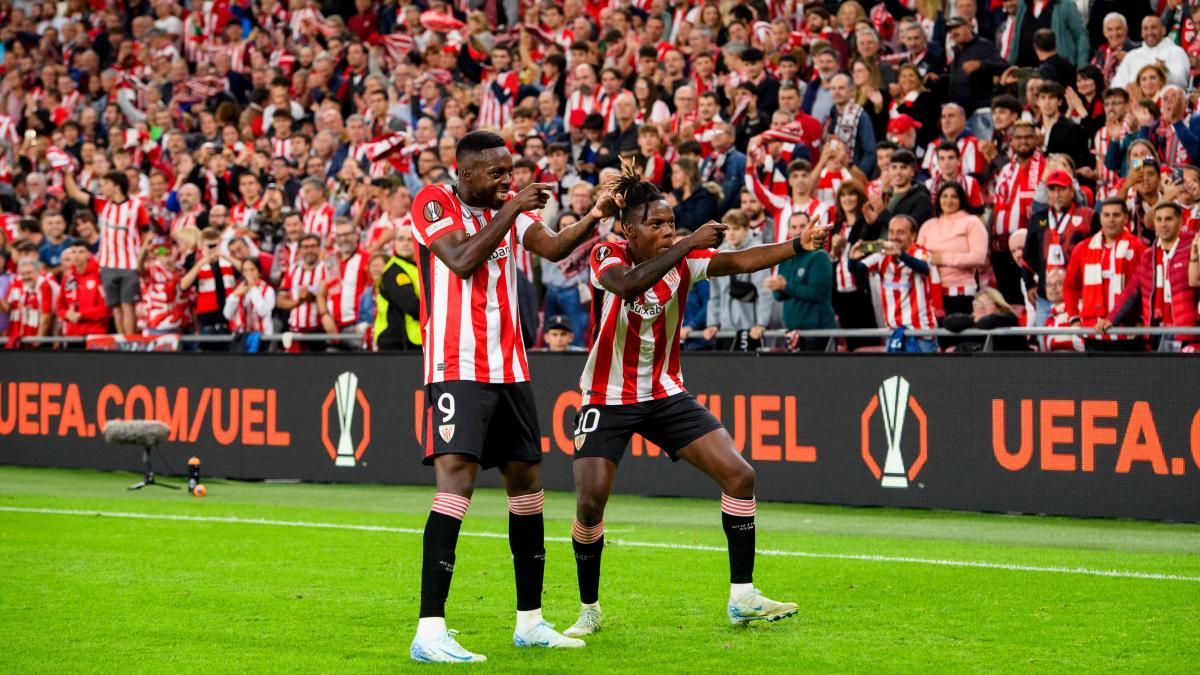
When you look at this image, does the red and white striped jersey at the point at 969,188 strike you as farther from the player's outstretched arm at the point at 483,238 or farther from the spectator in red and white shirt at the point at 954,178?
the player's outstretched arm at the point at 483,238

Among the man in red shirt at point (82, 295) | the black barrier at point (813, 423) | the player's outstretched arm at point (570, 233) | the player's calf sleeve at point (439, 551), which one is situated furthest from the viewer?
the man in red shirt at point (82, 295)

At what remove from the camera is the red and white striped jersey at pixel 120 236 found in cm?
2067

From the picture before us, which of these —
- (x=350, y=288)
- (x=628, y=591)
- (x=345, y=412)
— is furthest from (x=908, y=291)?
(x=350, y=288)

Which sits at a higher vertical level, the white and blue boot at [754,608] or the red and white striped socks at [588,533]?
the red and white striped socks at [588,533]

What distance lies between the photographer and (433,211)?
23.4ft

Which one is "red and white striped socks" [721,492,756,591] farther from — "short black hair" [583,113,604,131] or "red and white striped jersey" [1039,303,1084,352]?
"short black hair" [583,113,604,131]

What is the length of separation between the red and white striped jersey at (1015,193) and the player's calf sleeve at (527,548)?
8.71 m

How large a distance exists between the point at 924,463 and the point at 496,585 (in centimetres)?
502

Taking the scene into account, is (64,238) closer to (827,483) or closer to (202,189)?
(202,189)

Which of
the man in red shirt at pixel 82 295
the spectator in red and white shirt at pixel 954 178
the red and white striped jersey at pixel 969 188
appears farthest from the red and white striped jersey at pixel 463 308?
the man in red shirt at pixel 82 295

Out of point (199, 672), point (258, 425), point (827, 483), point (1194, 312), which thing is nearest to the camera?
point (199, 672)

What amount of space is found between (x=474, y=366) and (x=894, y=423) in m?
7.01

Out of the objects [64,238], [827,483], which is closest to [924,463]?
[827,483]

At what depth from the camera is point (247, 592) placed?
921 cm
